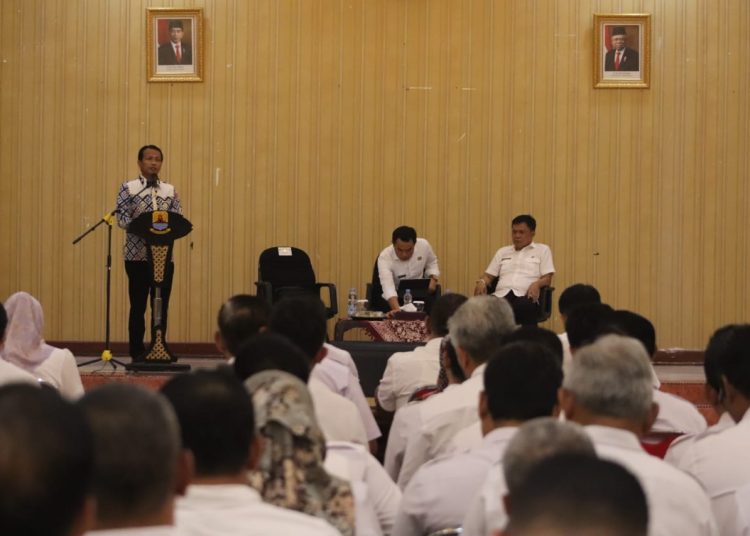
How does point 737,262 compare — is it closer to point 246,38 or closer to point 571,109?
point 571,109

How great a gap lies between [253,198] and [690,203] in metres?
3.91

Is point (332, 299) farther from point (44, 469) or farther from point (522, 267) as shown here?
point (44, 469)

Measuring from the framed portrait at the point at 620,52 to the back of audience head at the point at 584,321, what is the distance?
6323 mm

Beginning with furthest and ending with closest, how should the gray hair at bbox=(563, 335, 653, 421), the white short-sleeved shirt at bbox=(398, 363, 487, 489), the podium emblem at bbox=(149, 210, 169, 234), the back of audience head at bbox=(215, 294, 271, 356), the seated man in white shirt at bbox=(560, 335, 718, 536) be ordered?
A: the podium emblem at bbox=(149, 210, 169, 234), the back of audience head at bbox=(215, 294, 271, 356), the white short-sleeved shirt at bbox=(398, 363, 487, 489), the gray hair at bbox=(563, 335, 653, 421), the seated man in white shirt at bbox=(560, 335, 718, 536)

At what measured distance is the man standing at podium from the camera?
9320 mm

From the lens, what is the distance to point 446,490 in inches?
115

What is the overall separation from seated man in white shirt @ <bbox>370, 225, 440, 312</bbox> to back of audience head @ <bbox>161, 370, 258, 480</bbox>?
7742 millimetres

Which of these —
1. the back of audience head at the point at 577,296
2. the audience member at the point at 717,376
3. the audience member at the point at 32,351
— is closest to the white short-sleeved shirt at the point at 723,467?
the audience member at the point at 717,376

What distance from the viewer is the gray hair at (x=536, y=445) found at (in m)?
2.10

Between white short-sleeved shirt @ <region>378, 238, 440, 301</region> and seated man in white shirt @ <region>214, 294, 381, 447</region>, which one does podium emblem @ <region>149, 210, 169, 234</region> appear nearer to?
white short-sleeved shirt @ <region>378, 238, 440, 301</region>

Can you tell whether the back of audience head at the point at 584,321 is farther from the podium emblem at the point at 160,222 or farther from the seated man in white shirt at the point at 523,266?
the seated man in white shirt at the point at 523,266

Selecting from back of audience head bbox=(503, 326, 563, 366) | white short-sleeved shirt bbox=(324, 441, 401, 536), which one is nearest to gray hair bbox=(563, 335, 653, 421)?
white short-sleeved shirt bbox=(324, 441, 401, 536)

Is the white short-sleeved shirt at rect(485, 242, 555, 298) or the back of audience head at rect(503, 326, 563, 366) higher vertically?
the back of audience head at rect(503, 326, 563, 366)

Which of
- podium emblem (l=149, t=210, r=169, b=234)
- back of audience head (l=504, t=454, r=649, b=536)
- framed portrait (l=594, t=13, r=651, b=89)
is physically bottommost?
back of audience head (l=504, t=454, r=649, b=536)
